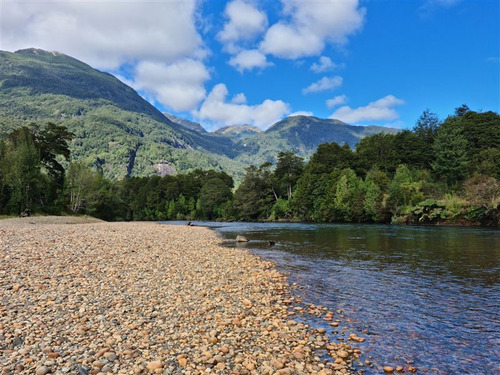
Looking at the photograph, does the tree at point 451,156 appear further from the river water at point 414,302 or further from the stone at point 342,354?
the stone at point 342,354

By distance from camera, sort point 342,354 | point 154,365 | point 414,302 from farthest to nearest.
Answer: point 414,302 → point 342,354 → point 154,365

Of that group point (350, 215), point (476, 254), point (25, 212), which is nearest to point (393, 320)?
point (476, 254)

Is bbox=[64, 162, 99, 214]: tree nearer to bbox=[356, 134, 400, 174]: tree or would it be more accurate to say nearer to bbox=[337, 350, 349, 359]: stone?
bbox=[356, 134, 400, 174]: tree

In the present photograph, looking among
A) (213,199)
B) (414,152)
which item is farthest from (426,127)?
(213,199)

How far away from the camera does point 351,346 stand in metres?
7.65

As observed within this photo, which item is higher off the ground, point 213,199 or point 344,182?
point 344,182

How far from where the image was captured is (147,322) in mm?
8305

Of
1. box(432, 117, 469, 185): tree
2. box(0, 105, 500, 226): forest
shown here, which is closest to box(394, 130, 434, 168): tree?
box(0, 105, 500, 226): forest

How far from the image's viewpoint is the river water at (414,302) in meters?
7.25

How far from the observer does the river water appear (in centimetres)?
725

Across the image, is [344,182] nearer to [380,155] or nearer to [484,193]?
[380,155]

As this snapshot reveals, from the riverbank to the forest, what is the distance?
4694 cm

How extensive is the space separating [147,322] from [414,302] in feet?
30.3

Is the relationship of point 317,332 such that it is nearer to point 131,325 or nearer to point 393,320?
point 393,320
